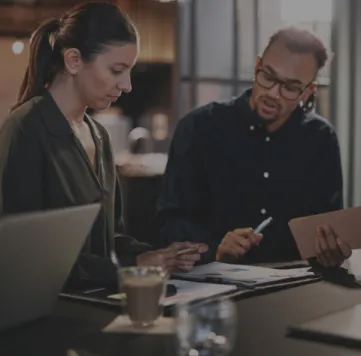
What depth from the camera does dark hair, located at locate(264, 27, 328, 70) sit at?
2.49 meters

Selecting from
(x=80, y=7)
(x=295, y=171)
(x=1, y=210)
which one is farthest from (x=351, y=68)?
(x=1, y=210)

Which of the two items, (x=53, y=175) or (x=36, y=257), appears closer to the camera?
(x=36, y=257)

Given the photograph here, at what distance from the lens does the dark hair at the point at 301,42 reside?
2.49m

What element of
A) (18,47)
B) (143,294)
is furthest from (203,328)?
(18,47)

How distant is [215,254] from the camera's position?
85.7 inches

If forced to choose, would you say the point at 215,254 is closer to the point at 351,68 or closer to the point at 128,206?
the point at 128,206

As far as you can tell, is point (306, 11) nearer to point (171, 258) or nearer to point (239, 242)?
point (239, 242)

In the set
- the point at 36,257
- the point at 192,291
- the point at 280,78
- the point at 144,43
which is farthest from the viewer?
the point at 144,43

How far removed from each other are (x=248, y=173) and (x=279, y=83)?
1.05ft

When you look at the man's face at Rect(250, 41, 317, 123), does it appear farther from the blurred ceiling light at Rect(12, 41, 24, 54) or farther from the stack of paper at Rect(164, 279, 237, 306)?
the blurred ceiling light at Rect(12, 41, 24, 54)

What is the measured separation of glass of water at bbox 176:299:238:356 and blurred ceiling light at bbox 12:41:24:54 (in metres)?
3.68

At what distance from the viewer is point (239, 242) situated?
2074 millimetres

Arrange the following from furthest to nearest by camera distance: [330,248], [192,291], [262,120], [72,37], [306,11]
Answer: [306,11] → [262,120] → [330,248] → [72,37] → [192,291]

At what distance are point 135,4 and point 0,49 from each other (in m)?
0.89
